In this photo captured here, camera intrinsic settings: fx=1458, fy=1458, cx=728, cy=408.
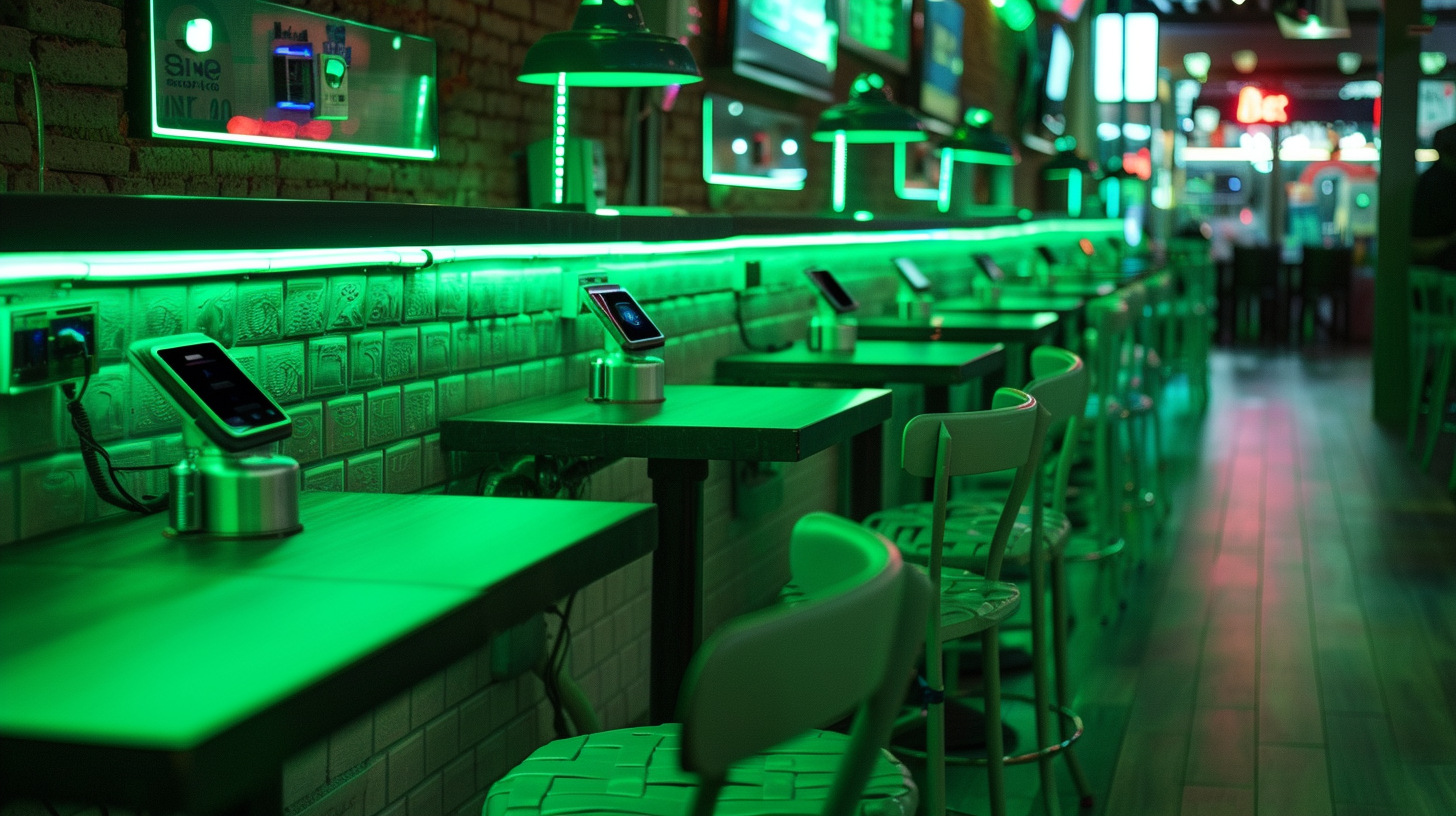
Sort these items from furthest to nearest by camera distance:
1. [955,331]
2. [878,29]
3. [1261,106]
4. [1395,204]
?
[1261,106], [1395,204], [878,29], [955,331]

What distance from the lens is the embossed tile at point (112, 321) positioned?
5.65 feet

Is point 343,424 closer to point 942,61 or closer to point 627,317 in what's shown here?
point 627,317

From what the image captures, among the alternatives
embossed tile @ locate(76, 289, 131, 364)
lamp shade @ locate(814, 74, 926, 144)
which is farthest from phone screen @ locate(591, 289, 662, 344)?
lamp shade @ locate(814, 74, 926, 144)

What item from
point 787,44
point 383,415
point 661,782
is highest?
point 787,44

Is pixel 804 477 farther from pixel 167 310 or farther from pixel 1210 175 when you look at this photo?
pixel 1210 175

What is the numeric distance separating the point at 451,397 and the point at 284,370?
0.50m

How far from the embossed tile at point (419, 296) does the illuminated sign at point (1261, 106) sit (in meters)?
17.3

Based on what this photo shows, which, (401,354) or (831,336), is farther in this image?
(831,336)

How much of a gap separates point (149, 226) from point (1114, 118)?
14900 millimetres

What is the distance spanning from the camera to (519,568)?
1.43 metres

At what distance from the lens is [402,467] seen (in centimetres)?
242

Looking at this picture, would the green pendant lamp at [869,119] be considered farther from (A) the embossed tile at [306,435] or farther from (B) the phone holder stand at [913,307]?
(A) the embossed tile at [306,435]

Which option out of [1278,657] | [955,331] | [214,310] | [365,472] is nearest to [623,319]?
[365,472]

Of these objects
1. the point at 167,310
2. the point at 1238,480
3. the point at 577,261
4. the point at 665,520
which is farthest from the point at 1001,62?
the point at 167,310
